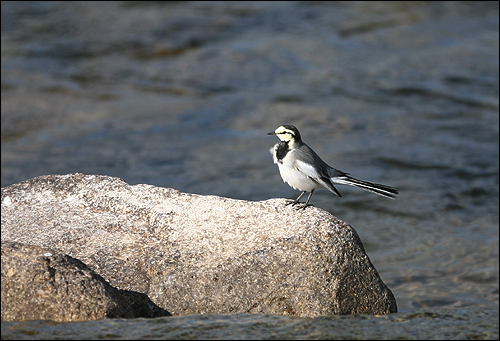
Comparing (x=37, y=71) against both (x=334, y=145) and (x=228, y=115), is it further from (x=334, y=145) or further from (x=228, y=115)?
(x=334, y=145)

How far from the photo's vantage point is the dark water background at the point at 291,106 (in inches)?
442

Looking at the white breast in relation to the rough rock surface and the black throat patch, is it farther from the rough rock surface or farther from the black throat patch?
the rough rock surface

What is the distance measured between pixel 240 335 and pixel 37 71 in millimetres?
14005

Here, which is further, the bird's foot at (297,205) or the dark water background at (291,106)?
the dark water background at (291,106)

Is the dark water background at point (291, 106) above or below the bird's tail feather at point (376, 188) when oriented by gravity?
below

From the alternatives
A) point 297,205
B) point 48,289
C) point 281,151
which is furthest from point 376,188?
point 48,289

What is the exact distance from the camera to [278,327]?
4391mm

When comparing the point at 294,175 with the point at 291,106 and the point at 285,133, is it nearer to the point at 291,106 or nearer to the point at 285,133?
the point at 285,133

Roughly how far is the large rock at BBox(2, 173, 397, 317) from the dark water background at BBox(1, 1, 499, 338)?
403cm

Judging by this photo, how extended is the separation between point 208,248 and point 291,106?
10333mm

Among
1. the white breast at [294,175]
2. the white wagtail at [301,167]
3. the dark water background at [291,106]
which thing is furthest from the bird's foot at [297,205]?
the dark water background at [291,106]

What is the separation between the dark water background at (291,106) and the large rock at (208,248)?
13.2 feet

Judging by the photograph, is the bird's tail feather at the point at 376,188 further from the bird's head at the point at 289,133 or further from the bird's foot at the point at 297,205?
the bird's head at the point at 289,133

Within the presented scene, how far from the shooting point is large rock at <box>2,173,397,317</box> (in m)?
4.86
